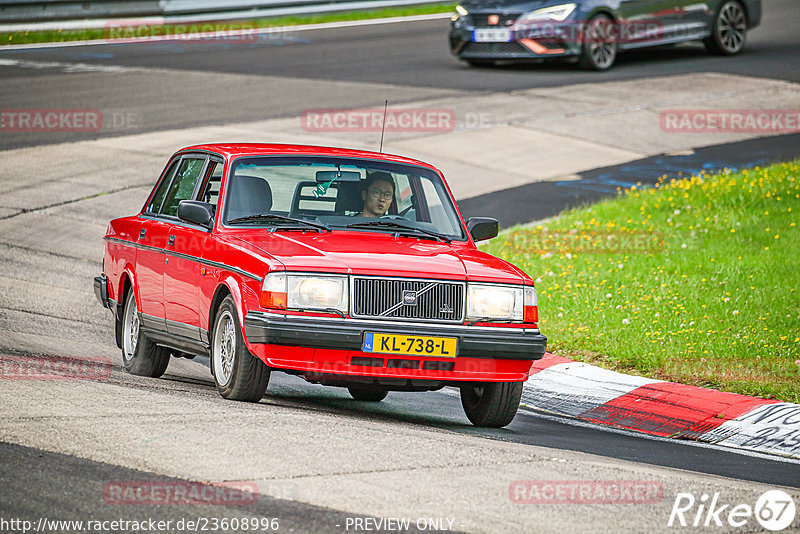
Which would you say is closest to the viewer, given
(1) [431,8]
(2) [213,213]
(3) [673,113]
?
(2) [213,213]

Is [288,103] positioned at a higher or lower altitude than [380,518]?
higher

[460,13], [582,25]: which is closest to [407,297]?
[582,25]

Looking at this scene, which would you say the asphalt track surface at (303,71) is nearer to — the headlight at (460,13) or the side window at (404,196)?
the headlight at (460,13)

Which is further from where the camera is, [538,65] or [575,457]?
[538,65]

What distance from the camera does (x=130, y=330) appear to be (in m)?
9.26

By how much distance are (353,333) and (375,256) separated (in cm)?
54

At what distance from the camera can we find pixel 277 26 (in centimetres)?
3072

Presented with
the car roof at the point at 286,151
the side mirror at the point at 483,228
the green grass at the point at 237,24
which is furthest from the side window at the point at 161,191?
the green grass at the point at 237,24

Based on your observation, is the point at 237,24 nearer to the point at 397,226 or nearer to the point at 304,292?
the point at 397,226

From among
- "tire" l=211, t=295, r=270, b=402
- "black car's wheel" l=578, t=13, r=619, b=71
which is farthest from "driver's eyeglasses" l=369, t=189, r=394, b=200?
"black car's wheel" l=578, t=13, r=619, b=71

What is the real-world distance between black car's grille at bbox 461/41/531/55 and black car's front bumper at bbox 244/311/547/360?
16.4 meters

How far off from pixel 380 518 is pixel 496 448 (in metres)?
1.62

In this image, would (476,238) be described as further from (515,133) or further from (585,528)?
(515,133)

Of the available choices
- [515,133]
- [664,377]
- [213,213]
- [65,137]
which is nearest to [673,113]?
[515,133]
